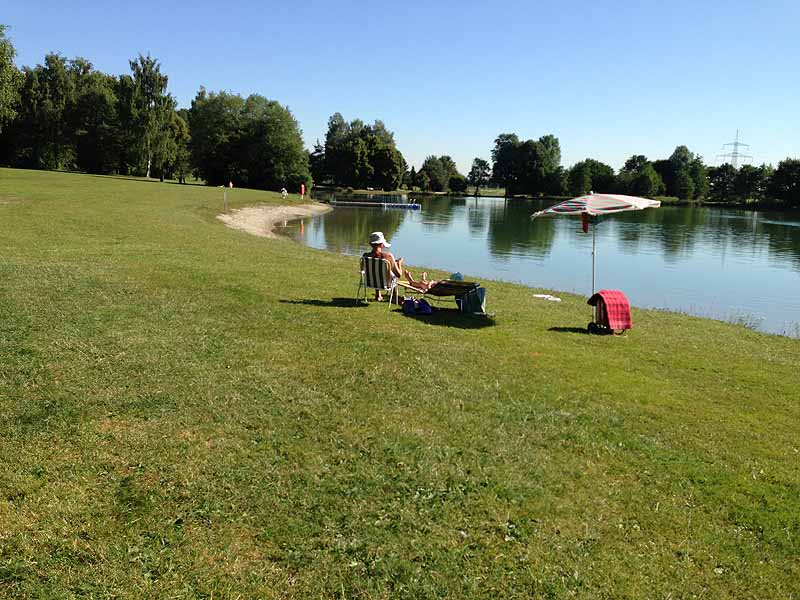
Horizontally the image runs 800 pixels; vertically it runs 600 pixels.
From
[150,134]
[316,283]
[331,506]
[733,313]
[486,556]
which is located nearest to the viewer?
[486,556]

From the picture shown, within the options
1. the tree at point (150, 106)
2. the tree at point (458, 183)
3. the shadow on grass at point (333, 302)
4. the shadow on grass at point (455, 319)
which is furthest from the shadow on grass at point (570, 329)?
the tree at point (458, 183)

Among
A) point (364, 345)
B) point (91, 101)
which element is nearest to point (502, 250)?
point (364, 345)

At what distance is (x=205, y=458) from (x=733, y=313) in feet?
64.2

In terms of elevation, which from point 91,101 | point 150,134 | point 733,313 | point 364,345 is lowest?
point 733,313

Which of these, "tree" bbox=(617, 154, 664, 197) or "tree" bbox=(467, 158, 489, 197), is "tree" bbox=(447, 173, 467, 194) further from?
"tree" bbox=(617, 154, 664, 197)

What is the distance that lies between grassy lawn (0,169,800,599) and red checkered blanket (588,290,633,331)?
723mm

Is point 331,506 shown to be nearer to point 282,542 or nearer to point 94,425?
point 282,542

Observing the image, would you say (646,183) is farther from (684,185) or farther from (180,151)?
(180,151)

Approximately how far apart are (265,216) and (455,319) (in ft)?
128

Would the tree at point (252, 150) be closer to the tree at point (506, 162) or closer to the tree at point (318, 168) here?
the tree at point (318, 168)

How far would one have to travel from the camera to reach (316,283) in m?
12.8

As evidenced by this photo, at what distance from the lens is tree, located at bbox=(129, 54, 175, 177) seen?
66.6 metres

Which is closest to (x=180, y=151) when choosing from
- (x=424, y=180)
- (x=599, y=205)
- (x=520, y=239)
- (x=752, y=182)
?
(x=520, y=239)

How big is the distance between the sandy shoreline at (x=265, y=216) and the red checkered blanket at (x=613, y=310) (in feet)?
74.4
